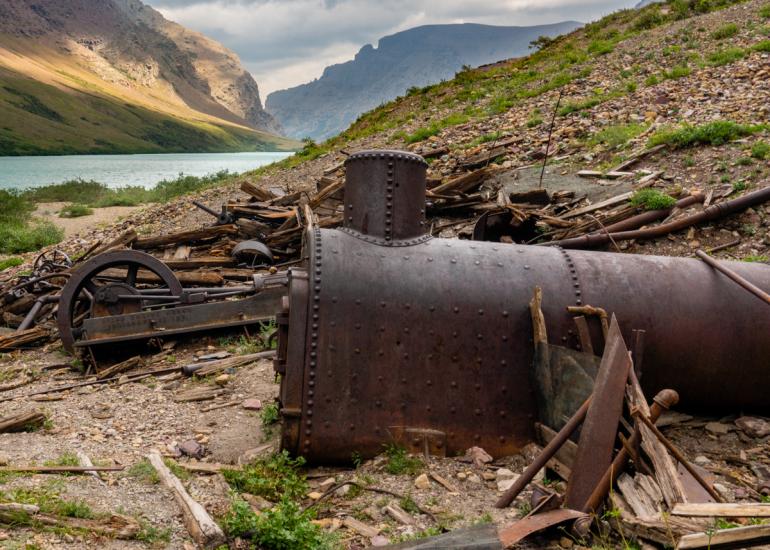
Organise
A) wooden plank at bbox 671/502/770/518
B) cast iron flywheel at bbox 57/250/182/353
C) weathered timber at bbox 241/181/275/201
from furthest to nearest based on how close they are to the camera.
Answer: weathered timber at bbox 241/181/275/201
cast iron flywheel at bbox 57/250/182/353
wooden plank at bbox 671/502/770/518

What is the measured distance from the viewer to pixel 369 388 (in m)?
4.45

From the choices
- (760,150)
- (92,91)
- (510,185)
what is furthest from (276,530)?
(92,91)

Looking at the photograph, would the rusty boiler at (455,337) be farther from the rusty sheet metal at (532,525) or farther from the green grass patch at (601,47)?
the green grass patch at (601,47)

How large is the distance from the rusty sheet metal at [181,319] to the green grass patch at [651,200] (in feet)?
17.4

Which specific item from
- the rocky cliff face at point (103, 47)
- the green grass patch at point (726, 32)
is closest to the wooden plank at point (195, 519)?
the green grass patch at point (726, 32)

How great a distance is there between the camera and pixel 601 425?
3494 millimetres

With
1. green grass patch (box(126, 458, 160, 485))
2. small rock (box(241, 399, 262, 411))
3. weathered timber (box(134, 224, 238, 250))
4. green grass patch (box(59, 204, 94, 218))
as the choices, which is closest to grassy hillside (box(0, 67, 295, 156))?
green grass patch (box(59, 204, 94, 218))

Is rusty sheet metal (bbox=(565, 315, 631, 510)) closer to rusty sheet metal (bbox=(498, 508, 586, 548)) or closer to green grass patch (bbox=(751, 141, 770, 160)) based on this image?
rusty sheet metal (bbox=(498, 508, 586, 548))

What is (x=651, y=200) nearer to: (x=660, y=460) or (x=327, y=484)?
(x=660, y=460)

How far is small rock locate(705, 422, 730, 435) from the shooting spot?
482 centimetres

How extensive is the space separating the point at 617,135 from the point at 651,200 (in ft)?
11.9

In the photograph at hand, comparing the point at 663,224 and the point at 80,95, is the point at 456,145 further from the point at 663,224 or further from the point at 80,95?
the point at 80,95

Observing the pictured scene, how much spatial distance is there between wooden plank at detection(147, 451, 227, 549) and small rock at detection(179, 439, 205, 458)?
932 millimetres

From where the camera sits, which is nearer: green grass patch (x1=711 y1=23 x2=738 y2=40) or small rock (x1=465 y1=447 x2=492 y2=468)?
small rock (x1=465 y1=447 x2=492 y2=468)
